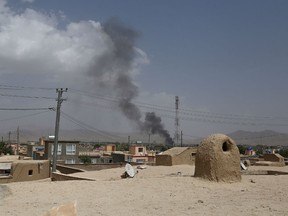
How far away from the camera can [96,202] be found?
1373cm

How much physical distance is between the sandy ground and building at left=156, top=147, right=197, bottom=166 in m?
15.8

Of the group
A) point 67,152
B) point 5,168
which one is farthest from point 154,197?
point 67,152

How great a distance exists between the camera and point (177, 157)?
117 ft

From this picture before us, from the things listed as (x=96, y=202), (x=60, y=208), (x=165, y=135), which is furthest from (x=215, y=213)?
(x=165, y=135)

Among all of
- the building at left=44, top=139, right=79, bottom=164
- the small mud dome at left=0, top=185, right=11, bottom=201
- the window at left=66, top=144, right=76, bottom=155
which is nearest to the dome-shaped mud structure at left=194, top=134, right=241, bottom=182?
the small mud dome at left=0, top=185, right=11, bottom=201

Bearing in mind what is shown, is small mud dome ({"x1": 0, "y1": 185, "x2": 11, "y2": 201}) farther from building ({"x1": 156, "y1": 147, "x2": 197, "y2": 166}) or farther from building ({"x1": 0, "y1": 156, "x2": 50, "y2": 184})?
building ({"x1": 156, "y1": 147, "x2": 197, "y2": 166})

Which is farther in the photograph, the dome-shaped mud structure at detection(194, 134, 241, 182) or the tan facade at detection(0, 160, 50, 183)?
the tan facade at detection(0, 160, 50, 183)

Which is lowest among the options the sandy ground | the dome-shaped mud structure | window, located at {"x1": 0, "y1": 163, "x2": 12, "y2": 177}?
the sandy ground

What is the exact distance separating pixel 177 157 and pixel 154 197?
69.6 feet

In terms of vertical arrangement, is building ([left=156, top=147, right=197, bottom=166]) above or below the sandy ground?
above

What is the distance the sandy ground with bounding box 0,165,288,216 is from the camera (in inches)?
484

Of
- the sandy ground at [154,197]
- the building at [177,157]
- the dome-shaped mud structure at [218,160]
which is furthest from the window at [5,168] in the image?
the dome-shaped mud structure at [218,160]

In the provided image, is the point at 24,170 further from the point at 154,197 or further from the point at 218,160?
the point at 154,197

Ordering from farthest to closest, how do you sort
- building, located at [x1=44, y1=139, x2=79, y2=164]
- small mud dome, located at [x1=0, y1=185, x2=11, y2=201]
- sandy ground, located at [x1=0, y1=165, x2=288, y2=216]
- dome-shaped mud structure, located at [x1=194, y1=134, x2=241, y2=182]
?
building, located at [x1=44, y1=139, x2=79, y2=164], dome-shaped mud structure, located at [x1=194, y1=134, x2=241, y2=182], small mud dome, located at [x1=0, y1=185, x2=11, y2=201], sandy ground, located at [x1=0, y1=165, x2=288, y2=216]
